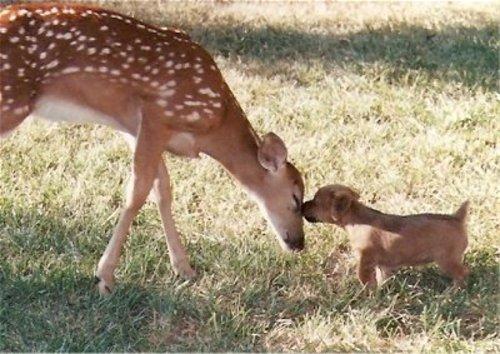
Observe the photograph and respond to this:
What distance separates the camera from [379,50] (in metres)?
8.70

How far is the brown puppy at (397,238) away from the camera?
489 centimetres

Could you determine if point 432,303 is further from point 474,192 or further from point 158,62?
point 158,62

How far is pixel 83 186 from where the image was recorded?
595 centimetres

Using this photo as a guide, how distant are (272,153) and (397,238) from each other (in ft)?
2.46

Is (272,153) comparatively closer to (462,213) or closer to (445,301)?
(462,213)

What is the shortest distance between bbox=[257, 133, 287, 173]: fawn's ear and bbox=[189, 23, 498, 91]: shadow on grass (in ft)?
10.0

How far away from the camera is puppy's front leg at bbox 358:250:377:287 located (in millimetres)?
4961

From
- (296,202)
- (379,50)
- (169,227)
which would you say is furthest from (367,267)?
(379,50)

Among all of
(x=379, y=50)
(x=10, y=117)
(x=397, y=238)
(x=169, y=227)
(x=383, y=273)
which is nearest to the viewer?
(x=10, y=117)

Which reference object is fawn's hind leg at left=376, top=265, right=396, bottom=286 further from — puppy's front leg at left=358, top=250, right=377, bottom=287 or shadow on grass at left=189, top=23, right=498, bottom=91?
shadow on grass at left=189, top=23, right=498, bottom=91

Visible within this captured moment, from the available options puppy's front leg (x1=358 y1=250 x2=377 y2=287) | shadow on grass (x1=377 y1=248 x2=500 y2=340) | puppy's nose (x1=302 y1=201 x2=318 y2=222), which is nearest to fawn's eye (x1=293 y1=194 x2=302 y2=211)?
puppy's nose (x1=302 y1=201 x2=318 y2=222)

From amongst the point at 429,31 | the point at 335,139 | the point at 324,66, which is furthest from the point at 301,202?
the point at 429,31

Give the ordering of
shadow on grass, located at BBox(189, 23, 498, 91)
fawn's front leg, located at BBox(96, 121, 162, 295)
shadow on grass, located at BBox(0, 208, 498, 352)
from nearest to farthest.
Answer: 1. shadow on grass, located at BBox(0, 208, 498, 352)
2. fawn's front leg, located at BBox(96, 121, 162, 295)
3. shadow on grass, located at BBox(189, 23, 498, 91)

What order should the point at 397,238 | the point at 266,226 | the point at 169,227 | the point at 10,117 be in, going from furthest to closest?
the point at 266,226 → the point at 169,227 → the point at 397,238 → the point at 10,117
